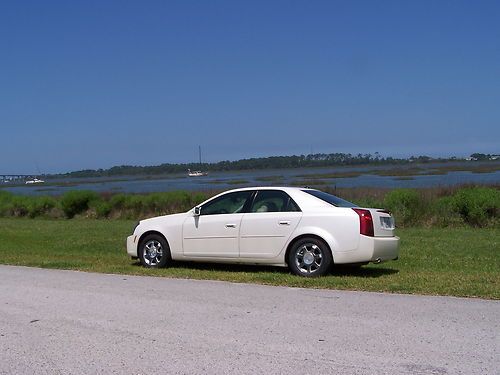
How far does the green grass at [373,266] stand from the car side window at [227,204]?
1069 millimetres

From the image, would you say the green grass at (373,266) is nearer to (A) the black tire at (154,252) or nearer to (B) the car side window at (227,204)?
(A) the black tire at (154,252)

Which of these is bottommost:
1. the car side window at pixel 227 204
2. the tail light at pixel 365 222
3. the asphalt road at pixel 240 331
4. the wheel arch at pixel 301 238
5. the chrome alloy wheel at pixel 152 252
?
the asphalt road at pixel 240 331

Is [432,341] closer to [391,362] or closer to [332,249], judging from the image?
[391,362]

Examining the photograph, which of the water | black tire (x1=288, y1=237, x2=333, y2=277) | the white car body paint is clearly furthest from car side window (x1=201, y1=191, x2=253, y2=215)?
the water

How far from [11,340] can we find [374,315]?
13.0 feet

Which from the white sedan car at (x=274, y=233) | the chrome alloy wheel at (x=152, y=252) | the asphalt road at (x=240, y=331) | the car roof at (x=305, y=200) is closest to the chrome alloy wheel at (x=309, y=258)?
the white sedan car at (x=274, y=233)

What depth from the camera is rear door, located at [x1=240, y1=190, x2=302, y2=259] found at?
11109 mm

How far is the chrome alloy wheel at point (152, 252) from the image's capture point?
12453 mm

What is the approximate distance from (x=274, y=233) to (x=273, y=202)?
62cm

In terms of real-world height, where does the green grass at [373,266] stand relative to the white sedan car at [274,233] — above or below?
below

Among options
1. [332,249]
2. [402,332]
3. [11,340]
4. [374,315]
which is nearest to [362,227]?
[332,249]

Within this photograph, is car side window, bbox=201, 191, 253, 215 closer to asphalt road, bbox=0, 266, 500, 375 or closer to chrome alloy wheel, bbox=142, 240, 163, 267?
chrome alloy wheel, bbox=142, 240, 163, 267

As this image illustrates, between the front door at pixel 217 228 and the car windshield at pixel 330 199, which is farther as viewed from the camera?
the front door at pixel 217 228

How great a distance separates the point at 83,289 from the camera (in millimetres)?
10008
